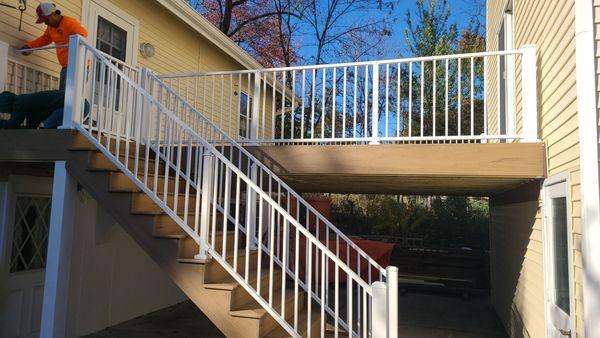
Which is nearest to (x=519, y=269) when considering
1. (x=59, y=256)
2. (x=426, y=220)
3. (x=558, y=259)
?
(x=558, y=259)

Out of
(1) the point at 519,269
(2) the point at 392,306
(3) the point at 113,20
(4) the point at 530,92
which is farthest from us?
(3) the point at 113,20

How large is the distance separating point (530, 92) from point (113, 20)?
5.54 meters

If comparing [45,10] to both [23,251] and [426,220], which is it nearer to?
[23,251]

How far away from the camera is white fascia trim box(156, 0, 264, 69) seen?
7562 mm

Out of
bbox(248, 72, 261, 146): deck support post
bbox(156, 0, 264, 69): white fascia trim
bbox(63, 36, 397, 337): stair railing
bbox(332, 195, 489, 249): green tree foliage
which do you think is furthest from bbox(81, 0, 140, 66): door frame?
bbox(332, 195, 489, 249): green tree foliage

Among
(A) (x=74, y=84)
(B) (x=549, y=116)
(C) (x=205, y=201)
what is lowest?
(C) (x=205, y=201)

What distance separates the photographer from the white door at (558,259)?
3529 millimetres

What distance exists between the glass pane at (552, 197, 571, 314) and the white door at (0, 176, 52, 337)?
18.1 feet

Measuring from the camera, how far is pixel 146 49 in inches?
287

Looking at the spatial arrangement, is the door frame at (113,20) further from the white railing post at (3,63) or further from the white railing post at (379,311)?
the white railing post at (379,311)

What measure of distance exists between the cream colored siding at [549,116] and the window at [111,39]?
541cm

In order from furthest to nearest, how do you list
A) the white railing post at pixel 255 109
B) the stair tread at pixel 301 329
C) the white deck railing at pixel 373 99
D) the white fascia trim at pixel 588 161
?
the white railing post at pixel 255 109, the white deck railing at pixel 373 99, the stair tread at pixel 301 329, the white fascia trim at pixel 588 161

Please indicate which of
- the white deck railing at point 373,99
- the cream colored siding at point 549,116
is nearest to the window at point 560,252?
the cream colored siding at point 549,116

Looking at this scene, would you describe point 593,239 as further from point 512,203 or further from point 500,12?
point 500,12
